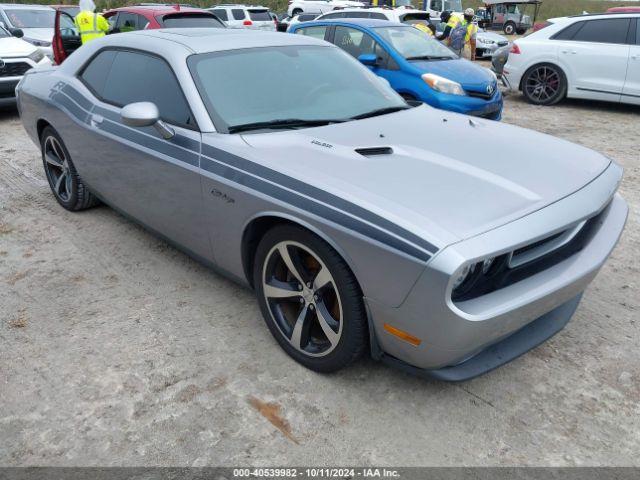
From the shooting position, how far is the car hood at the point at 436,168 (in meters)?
2.12

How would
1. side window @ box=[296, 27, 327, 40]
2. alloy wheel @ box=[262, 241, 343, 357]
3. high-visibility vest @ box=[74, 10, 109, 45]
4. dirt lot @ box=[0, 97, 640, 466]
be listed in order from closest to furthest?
dirt lot @ box=[0, 97, 640, 466] → alloy wheel @ box=[262, 241, 343, 357] → side window @ box=[296, 27, 327, 40] → high-visibility vest @ box=[74, 10, 109, 45]

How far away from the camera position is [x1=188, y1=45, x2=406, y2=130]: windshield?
301cm

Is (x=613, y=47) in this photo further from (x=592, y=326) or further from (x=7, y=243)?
(x=7, y=243)

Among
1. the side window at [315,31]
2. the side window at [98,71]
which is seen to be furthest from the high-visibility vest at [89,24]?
the side window at [98,71]

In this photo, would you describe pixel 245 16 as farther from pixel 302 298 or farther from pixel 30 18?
pixel 302 298

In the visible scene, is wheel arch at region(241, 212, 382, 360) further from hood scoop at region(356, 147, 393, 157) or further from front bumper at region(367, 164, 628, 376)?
hood scoop at region(356, 147, 393, 157)

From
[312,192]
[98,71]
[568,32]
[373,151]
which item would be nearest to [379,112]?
[373,151]

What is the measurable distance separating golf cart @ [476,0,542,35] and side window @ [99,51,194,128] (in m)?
31.9

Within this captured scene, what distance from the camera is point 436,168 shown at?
8.18 ft

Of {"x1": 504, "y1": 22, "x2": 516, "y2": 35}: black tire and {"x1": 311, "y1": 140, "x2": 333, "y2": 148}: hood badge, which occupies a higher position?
{"x1": 311, "y1": 140, "x2": 333, "y2": 148}: hood badge

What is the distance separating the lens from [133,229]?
14.3 ft

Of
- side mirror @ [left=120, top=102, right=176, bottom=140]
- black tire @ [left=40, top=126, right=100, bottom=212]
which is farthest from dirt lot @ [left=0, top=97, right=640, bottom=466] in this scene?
side mirror @ [left=120, top=102, right=176, bottom=140]

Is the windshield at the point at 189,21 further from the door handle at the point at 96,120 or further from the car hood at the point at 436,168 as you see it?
the car hood at the point at 436,168

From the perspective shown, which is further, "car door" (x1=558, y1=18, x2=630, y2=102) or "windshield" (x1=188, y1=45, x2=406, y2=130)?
"car door" (x1=558, y1=18, x2=630, y2=102)
